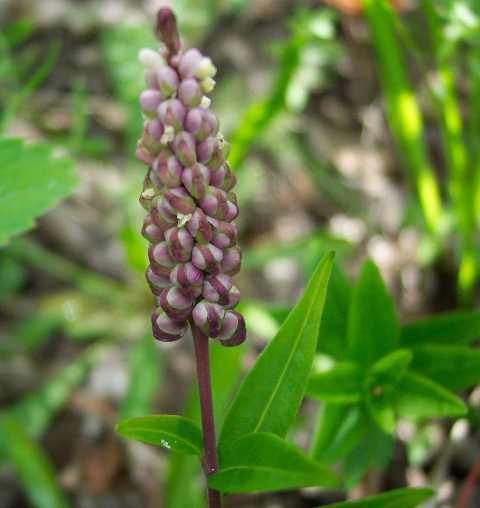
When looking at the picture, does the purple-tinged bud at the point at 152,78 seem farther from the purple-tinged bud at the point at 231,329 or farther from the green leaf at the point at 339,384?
the green leaf at the point at 339,384

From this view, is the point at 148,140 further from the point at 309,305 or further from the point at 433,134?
the point at 433,134

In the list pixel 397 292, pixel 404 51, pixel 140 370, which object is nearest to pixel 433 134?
pixel 404 51

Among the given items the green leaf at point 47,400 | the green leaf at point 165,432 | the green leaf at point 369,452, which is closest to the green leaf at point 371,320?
the green leaf at point 369,452

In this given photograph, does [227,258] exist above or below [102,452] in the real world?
above

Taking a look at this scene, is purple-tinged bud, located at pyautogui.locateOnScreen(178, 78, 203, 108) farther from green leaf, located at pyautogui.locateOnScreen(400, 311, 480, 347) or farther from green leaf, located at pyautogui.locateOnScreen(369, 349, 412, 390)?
green leaf, located at pyautogui.locateOnScreen(400, 311, 480, 347)

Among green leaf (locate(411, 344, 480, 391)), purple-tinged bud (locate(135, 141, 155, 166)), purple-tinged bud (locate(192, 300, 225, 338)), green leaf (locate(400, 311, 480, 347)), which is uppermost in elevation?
purple-tinged bud (locate(135, 141, 155, 166))

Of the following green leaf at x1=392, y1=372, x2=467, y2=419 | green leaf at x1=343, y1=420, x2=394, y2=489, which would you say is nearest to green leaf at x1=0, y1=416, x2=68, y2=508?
green leaf at x1=343, y1=420, x2=394, y2=489
